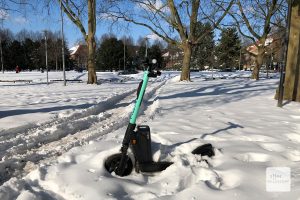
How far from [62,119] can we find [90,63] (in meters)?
17.6

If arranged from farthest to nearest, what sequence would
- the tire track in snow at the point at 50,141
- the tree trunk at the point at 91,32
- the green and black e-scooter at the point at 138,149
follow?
the tree trunk at the point at 91,32, the tire track in snow at the point at 50,141, the green and black e-scooter at the point at 138,149

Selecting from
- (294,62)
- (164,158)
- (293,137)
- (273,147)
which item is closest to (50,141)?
(164,158)

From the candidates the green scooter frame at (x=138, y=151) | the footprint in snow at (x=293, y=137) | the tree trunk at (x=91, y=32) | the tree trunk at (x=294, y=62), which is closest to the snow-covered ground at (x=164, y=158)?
the footprint in snow at (x=293, y=137)

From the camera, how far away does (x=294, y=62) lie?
37.3ft

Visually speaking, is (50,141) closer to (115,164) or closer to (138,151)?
(115,164)

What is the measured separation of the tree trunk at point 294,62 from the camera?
1132 cm

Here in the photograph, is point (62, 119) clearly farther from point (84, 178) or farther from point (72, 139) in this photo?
point (84, 178)

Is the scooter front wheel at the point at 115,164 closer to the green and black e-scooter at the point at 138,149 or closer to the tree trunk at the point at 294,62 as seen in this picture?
→ the green and black e-scooter at the point at 138,149

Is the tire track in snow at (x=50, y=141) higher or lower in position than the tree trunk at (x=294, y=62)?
lower

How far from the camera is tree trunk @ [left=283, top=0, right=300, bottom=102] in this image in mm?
11320

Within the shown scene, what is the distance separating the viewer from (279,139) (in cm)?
607

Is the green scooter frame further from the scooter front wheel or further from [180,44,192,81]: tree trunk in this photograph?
[180,44,192,81]: tree trunk

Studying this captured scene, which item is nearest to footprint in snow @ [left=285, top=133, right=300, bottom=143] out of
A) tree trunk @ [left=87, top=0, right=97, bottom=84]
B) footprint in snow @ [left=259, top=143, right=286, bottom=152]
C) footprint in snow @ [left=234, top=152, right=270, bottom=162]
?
footprint in snow @ [left=259, top=143, right=286, bottom=152]

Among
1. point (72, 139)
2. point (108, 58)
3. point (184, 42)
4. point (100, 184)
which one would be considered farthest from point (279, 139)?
point (108, 58)
